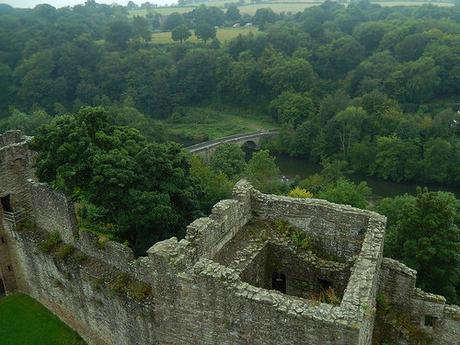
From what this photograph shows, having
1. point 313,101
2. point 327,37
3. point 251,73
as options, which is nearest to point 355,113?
point 313,101

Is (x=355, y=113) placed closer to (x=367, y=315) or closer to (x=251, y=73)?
(x=251, y=73)

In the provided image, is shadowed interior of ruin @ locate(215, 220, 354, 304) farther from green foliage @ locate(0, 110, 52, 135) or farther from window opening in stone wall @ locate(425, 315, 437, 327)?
green foliage @ locate(0, 110, 52, 135)

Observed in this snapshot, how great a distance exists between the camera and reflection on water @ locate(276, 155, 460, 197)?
5803cm

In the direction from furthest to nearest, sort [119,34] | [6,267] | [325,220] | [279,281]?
[119,34]
[6,267]
[279,281]
[325,220]

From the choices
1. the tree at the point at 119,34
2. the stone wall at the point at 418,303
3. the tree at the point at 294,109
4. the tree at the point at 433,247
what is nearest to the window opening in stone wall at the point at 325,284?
the stone wall at the point at 418,303

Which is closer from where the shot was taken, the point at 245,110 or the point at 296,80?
the point at 296,80

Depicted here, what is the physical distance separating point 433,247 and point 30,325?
1954 centimetres

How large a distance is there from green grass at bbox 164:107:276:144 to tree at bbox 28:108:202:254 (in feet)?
181

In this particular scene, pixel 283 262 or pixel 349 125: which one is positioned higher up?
pixel 283 262

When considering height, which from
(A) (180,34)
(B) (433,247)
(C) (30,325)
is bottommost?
(C) (30,325)

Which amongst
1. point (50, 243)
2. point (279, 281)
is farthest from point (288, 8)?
point (279, 281)

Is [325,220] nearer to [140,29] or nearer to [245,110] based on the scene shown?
[245,110]

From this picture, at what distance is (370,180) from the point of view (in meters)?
62.3

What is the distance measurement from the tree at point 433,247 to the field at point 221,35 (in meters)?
99.9
